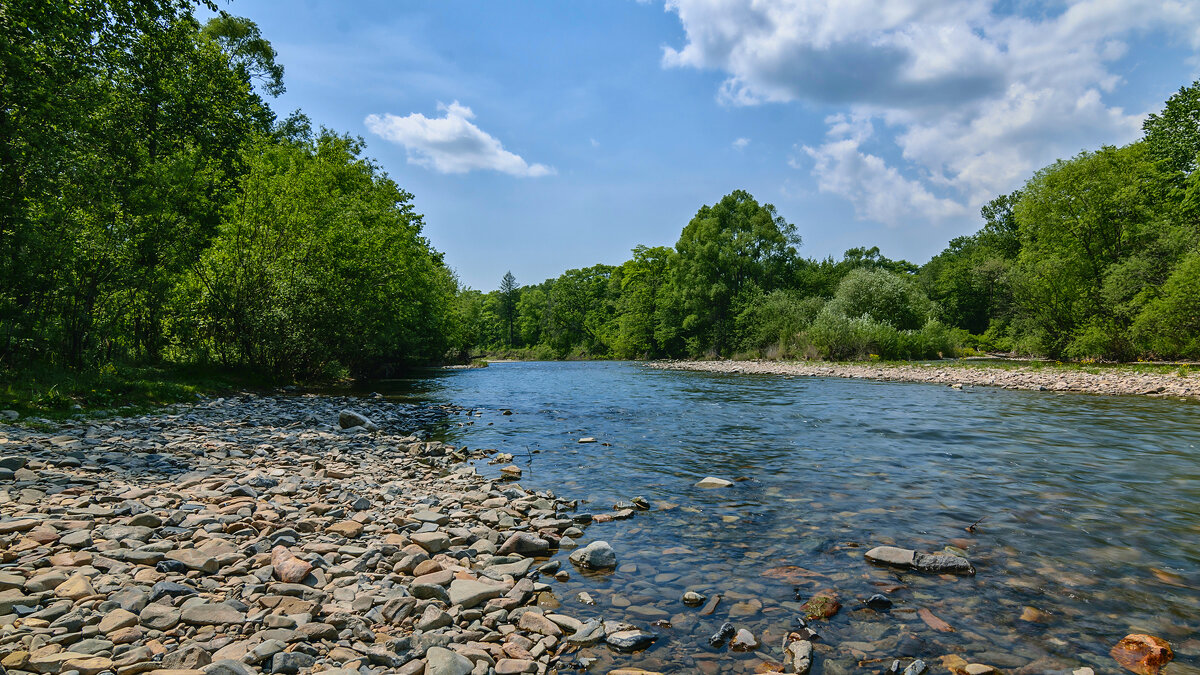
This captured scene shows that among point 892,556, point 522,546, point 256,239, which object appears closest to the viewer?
point 892,556

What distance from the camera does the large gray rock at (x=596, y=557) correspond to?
5.38 metres

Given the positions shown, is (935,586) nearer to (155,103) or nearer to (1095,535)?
(1095,535)

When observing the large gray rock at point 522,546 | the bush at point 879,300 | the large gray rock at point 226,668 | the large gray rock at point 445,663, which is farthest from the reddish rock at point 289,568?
the bush at point 879,300

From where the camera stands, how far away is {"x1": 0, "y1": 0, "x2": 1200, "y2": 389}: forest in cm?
1118

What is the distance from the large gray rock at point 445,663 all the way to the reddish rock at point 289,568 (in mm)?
1555

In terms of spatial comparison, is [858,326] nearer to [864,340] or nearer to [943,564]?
[864,340]

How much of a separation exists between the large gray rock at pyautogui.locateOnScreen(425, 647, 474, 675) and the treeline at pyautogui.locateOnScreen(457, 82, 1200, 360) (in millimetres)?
37432

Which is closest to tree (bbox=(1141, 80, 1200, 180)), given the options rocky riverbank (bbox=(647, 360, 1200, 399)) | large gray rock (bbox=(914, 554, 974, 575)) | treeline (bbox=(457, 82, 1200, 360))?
treeline (bbox=(457, 82, 1200, 360))

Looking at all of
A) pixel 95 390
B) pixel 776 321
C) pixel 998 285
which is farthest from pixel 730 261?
pixel 95 390

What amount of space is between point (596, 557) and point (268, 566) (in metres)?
2.96

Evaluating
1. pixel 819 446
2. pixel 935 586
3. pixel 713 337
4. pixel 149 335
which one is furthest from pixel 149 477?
pixel 713 337

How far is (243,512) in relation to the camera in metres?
5.73

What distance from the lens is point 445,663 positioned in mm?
3385

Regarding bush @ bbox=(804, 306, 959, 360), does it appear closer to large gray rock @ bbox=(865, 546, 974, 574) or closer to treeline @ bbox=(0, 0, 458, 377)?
treeline @ bbox=(0, 0, 458, 377)
